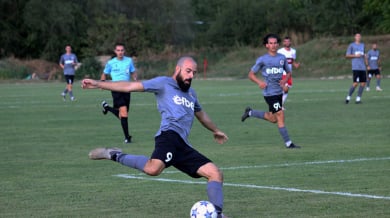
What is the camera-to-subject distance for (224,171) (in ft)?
40.9

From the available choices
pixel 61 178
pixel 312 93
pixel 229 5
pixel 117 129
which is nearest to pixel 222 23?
pixel 229 5

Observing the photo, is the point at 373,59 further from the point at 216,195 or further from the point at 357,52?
the point at 216,195

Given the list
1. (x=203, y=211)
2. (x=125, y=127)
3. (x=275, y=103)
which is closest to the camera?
(x=203, y=211)

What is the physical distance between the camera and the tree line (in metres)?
78.6

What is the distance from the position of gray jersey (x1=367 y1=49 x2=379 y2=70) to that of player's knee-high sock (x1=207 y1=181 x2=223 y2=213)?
32299 millimetres

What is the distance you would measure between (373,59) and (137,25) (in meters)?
46.4

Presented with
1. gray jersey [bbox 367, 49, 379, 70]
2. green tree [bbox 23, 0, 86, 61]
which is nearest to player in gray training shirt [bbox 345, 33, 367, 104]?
gray jersey [bbox 367, 49, 379, 70]

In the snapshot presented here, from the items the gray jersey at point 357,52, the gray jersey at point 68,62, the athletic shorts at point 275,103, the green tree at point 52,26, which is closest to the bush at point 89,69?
the green tree at point 52,26

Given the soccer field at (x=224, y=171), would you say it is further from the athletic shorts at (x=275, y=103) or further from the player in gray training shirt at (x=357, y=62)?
the player in gray training shirt at (x=357, y=62)

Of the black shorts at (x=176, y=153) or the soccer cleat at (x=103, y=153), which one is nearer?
the black shorts at (x=176, y=153)

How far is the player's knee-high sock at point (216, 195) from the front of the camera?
8258 millimetres

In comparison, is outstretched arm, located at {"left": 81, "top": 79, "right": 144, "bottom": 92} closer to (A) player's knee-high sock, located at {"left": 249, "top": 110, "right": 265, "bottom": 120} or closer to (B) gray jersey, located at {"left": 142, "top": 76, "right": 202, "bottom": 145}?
(B) gray jersey, located at {"left": 142, "top": 76, "right": 202, "bottom": 145}

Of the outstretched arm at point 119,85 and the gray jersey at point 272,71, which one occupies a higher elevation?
the outstretched arm at point 119,85

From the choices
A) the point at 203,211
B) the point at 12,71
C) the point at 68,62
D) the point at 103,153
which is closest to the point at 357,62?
the point at 68,62
